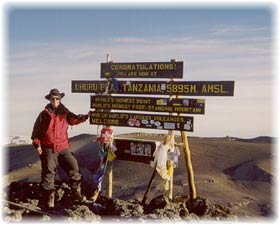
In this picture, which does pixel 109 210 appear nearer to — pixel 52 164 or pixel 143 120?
pixel 52 164

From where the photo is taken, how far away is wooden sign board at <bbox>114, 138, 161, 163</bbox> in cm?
787

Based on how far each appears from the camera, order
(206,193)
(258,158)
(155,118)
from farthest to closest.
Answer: (258,158), (206,193), (155,118)

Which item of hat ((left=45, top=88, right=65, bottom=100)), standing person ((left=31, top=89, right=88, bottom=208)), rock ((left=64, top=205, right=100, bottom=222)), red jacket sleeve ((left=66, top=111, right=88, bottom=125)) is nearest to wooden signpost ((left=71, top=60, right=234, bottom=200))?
red jacket sleeve ((left=66, top=111, right=88, bottom=125))

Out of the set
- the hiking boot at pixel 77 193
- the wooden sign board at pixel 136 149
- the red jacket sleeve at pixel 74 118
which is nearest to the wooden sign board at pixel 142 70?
the red jacket sleeve at pixel 74 118

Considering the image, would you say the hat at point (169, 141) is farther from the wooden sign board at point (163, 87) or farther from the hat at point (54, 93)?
the hat at point (54, 93)

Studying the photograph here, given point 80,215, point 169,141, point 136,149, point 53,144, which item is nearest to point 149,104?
point 169,141

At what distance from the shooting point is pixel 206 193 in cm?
990

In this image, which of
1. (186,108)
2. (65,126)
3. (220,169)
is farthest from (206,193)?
(65,126)

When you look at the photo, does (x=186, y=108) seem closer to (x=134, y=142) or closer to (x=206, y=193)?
(x=134, y=142)

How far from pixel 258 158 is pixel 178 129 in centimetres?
585

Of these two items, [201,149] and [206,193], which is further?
[201,149]

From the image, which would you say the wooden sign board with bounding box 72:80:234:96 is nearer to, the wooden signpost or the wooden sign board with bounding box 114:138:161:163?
the wooden signpost

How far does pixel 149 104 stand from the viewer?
7.78 metres

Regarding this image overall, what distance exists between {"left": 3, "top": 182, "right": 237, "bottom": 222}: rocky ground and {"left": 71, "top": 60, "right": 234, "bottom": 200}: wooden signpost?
536 millimetres
